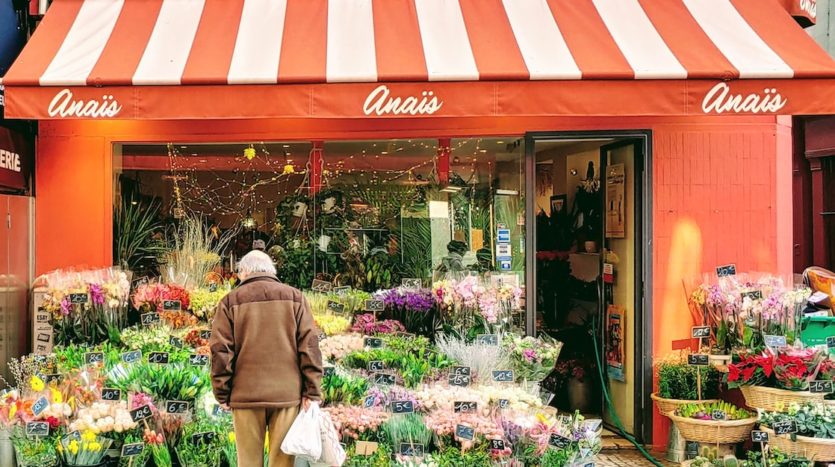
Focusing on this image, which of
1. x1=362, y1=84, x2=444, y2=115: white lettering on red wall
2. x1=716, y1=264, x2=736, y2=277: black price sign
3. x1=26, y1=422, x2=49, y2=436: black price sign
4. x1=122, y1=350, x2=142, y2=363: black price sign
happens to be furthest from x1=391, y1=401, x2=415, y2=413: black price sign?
x1=716, y1=264, x2=736, y2=277: black price sign

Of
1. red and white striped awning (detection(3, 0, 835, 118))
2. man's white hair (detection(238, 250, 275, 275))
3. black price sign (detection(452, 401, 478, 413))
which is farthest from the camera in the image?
red and white striped awning (detection(3, 0, 835, 118))

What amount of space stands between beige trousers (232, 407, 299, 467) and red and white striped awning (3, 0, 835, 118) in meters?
2.33

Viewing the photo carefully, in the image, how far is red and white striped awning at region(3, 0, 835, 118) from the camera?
238 inches

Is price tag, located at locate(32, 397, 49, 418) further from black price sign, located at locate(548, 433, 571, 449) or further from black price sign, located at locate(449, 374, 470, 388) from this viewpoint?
black price sign, located at locate(548, 433, 571, 449)

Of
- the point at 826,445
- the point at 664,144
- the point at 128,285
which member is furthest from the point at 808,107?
the point at 128,285

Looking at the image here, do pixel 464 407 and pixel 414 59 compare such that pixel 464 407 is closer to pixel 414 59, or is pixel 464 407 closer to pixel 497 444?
pixel 497 444

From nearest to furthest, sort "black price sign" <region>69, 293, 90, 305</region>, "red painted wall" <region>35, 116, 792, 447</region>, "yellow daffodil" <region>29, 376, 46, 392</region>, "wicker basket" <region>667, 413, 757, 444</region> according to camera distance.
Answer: "yellow daffodil" <region>29, 376, 46, 392</region> < "wicker basket" <region>667, 413, 757, 444</region> < "black price sign" <region>69, 293, 90, 305</region> < "red painted wall" <region>35, 116, 792, 447</region>

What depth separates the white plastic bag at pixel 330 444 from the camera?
4.99m

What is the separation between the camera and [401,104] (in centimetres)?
606

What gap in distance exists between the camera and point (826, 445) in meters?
5.52

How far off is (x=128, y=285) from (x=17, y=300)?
1.16 meters

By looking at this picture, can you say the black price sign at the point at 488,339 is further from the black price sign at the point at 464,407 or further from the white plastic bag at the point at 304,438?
the white plastic bag at the point at 304,438

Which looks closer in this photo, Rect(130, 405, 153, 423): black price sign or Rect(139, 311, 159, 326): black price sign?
Rect(130, 405, 153, 423): black price sign

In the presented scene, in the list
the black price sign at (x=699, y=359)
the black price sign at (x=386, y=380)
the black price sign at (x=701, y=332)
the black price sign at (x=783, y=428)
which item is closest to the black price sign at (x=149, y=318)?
the black price sign at (x=386, y=380)
